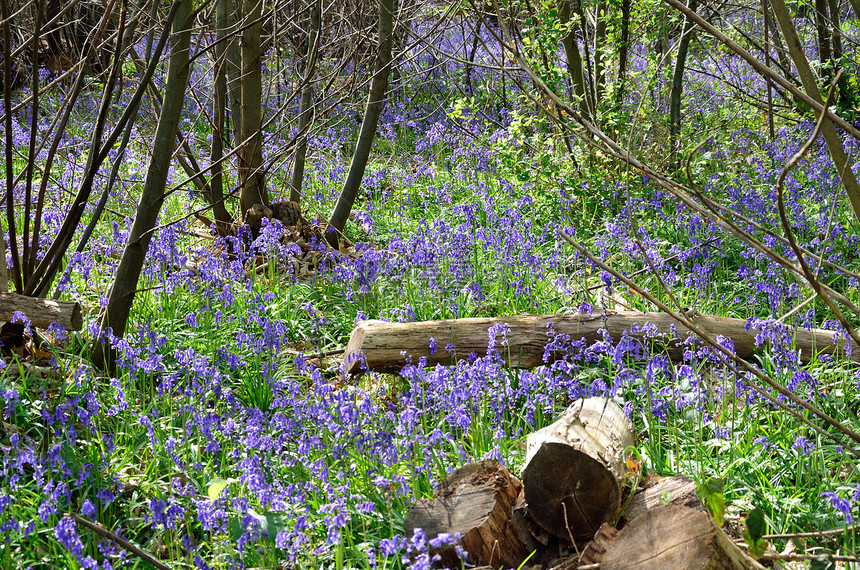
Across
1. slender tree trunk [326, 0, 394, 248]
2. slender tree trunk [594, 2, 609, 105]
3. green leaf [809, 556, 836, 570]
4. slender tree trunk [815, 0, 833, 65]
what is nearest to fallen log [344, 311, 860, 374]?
green leaf [809, 556, 836, 570]

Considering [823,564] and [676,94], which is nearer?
[823,564]

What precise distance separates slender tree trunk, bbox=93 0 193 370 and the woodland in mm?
14

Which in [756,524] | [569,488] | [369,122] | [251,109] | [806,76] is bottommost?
[756,524]

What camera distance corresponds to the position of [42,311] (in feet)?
11.2

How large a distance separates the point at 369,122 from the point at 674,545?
4.26 meters

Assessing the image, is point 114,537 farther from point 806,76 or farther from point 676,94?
point 676,94

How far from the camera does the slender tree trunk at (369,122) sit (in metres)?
5.38

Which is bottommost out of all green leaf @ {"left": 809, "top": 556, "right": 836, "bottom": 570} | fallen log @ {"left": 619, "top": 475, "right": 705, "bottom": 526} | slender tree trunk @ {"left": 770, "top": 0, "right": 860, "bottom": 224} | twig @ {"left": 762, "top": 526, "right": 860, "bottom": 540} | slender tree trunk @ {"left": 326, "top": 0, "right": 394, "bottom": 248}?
green leaf @ {"left": 809, "top": 556, "right": 836, "bottom": 570}

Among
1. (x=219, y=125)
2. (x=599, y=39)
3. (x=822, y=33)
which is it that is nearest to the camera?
(x=219, y=125)

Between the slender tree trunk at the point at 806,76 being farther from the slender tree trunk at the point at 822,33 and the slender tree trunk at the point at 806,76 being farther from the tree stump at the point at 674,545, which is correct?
the slender tree trunk at the point at 822,33

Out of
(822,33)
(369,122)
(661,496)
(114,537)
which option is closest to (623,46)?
(822,33)

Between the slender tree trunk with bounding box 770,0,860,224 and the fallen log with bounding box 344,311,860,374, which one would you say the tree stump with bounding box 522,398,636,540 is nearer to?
the slender tree trunk with bounding box 770,0,860,224

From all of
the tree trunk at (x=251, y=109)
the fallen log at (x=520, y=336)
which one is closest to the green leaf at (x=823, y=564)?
the fallen log at (x=520, y=336)

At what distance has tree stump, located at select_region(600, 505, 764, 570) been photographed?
2.00 metres
